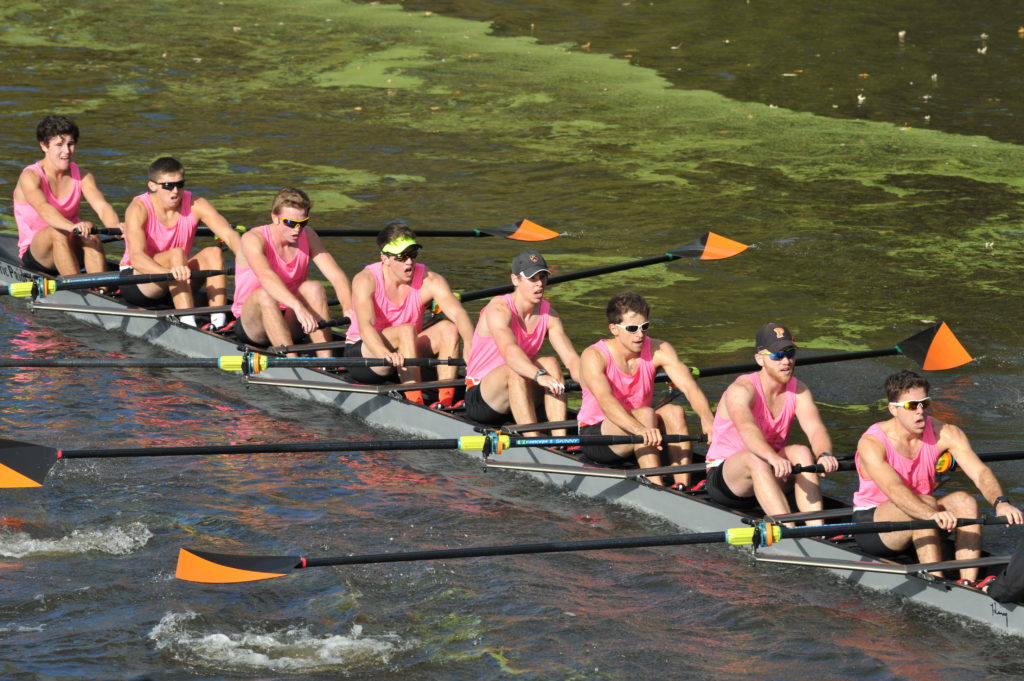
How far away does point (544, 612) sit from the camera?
7.92 meters

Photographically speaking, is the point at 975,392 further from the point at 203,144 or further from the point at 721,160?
the point at 203,144

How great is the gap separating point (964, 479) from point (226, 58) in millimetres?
→ 16215

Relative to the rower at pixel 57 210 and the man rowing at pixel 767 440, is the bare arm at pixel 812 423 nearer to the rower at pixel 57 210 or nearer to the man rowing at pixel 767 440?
the man rowing at pixel 767 440

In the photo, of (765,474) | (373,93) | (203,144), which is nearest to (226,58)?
(373,93)

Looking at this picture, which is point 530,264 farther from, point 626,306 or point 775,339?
point 775,339

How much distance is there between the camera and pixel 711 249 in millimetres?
12875

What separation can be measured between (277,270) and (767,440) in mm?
4555

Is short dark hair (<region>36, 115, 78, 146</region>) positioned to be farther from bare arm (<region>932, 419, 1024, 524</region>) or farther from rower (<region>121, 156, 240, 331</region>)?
bare arm (<region>932, 419, 1024, 524</region>)

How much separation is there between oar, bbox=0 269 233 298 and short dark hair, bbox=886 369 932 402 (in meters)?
6.23

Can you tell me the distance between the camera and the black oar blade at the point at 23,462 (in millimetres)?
8242

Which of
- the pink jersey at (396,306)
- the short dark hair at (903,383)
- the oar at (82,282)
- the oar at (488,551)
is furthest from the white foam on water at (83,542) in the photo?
the short dark hair at (903,383)

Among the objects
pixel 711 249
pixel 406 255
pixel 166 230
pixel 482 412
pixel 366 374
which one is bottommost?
pixel 482 412

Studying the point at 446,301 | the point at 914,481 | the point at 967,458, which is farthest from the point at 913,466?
the point at 446,301

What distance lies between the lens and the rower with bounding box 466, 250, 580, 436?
9773mm
